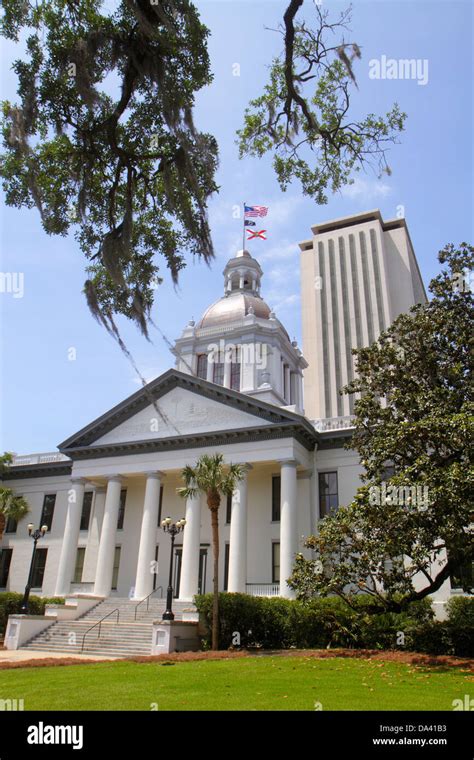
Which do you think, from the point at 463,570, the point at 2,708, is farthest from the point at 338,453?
the point at 2,708

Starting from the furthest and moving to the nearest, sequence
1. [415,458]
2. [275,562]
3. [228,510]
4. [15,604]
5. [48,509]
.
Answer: [48,509] → [228,510] → [275,562] → [15,604] → [415,458]

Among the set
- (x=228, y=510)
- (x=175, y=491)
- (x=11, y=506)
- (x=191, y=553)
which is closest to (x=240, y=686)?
(x=191, y=553)

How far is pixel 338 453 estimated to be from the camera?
30.3m

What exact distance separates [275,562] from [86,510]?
43.3ft

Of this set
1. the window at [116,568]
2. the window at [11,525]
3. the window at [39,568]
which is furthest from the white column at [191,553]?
the window at [11,525]

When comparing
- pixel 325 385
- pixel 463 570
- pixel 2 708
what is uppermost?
→ pixel 325 385

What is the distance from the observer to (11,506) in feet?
115

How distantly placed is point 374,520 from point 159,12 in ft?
46.1

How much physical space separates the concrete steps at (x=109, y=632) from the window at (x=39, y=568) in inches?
343

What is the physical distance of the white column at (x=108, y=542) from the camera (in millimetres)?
30016

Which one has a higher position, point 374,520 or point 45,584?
point 374,520

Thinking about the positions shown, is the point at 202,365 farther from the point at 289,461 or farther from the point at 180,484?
the point at 289,461

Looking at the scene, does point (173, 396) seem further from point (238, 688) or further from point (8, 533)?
point (238, 688)
